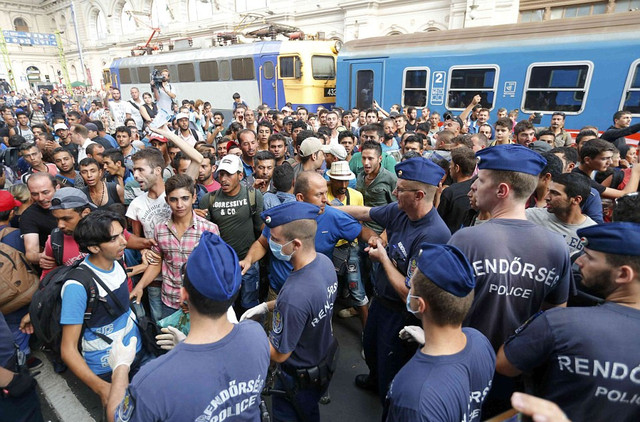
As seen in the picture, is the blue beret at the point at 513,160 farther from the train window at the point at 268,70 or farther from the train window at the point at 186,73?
the train window at the point at 186,73

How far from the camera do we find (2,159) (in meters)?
6.71

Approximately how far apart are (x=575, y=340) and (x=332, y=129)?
6.51m

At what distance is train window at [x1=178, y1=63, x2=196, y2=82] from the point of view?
54.7ft

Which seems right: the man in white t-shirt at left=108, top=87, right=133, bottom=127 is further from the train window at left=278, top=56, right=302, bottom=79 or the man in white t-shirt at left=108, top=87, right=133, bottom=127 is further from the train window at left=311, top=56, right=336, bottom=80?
the train window at left=311, top=56, right=336, bottom=80

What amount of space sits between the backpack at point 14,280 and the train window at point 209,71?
1477 cm

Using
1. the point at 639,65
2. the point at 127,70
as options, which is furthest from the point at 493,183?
the point at 127,70

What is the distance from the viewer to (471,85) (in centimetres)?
927

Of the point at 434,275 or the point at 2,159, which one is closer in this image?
the point at 434,275

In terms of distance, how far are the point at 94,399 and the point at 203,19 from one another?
108ft

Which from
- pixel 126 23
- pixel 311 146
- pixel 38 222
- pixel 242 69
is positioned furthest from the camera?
pixel 126 23

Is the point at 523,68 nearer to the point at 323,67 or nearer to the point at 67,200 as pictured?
the point at 323,67

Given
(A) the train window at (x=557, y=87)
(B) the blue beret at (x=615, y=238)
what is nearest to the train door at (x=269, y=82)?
(A) the train window at (x=557, y=87)

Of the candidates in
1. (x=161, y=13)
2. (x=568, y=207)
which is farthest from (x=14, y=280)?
(x=161, y=13)

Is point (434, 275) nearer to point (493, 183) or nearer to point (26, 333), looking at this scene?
point (493, 183)
